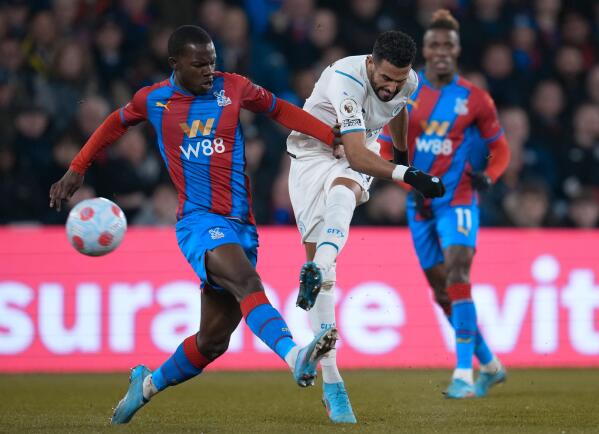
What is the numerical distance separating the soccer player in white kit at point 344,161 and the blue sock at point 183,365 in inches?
28.1

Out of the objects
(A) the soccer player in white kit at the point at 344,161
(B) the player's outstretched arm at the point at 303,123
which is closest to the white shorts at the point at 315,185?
(A) the soccer player in white kit at the point at 344,161

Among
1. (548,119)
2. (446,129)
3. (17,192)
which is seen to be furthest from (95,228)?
(548,119)

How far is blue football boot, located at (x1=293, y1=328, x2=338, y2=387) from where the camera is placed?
5.67 metres

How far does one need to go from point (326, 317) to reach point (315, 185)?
0.78m

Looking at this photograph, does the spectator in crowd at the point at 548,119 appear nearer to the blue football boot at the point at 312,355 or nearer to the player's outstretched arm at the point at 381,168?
the player's outstretched arm at the point at 381,168

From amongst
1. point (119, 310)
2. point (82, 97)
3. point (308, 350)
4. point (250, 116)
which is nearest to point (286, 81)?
point (250, 116)

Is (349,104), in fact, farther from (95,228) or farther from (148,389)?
(148,389)

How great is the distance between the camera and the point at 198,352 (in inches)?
261

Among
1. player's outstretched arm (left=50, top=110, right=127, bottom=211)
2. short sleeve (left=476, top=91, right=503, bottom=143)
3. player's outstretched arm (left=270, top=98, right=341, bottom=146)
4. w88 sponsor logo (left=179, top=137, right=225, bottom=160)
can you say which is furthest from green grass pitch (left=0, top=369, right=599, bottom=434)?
short sleeve (left=476, top=91, right=503, bottom=143)

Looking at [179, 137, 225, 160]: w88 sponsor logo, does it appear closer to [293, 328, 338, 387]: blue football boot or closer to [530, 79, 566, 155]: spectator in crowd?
[293, 328, 338, 387]: blue football boot

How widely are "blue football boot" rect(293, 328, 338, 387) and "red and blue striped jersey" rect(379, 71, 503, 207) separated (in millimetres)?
3547

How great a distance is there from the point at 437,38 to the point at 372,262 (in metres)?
3.10

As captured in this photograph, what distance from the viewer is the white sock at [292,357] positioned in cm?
583

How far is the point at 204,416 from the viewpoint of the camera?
7.22 m
